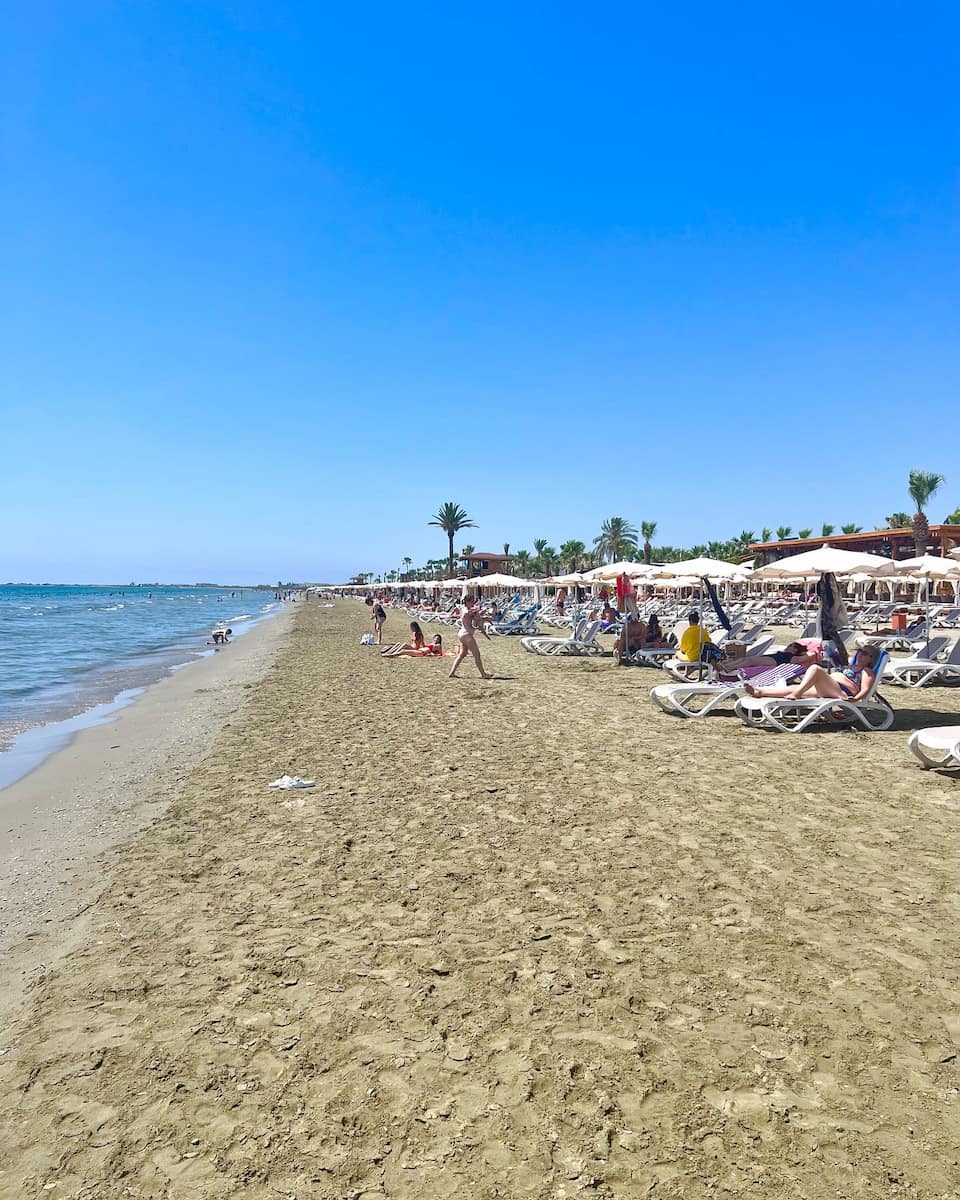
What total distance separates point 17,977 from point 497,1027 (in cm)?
221

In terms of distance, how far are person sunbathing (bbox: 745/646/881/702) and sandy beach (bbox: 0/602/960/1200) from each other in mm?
1854

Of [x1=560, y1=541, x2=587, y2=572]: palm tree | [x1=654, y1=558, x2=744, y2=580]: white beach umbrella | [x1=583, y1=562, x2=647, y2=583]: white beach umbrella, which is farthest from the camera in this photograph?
[x1=560, y1=541, x2=587, y2=572]: palm tree

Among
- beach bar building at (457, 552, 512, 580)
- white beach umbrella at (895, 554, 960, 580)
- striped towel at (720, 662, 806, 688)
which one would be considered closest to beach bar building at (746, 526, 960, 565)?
white beach umbrella at (895, 554, 960, 580)

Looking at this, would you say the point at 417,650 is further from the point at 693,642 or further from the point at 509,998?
the point at 509,998

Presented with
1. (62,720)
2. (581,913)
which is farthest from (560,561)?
(581,913)

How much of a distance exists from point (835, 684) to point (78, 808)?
7212 millimetres

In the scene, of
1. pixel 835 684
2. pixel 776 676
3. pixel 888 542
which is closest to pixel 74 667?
pixel 776 676

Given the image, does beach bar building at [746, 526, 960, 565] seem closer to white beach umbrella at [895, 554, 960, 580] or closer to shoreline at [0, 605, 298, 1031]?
white beach umbrella at [895, 554, 960, 580]

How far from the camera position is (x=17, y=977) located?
10.9 ft

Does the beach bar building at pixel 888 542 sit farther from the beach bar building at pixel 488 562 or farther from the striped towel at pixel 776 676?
the beach bar building at pixel 488 562

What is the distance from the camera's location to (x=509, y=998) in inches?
113

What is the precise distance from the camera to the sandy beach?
2.10m

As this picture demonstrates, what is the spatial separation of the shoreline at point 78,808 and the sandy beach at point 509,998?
13 centimetres

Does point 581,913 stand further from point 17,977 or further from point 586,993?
point 17,977
